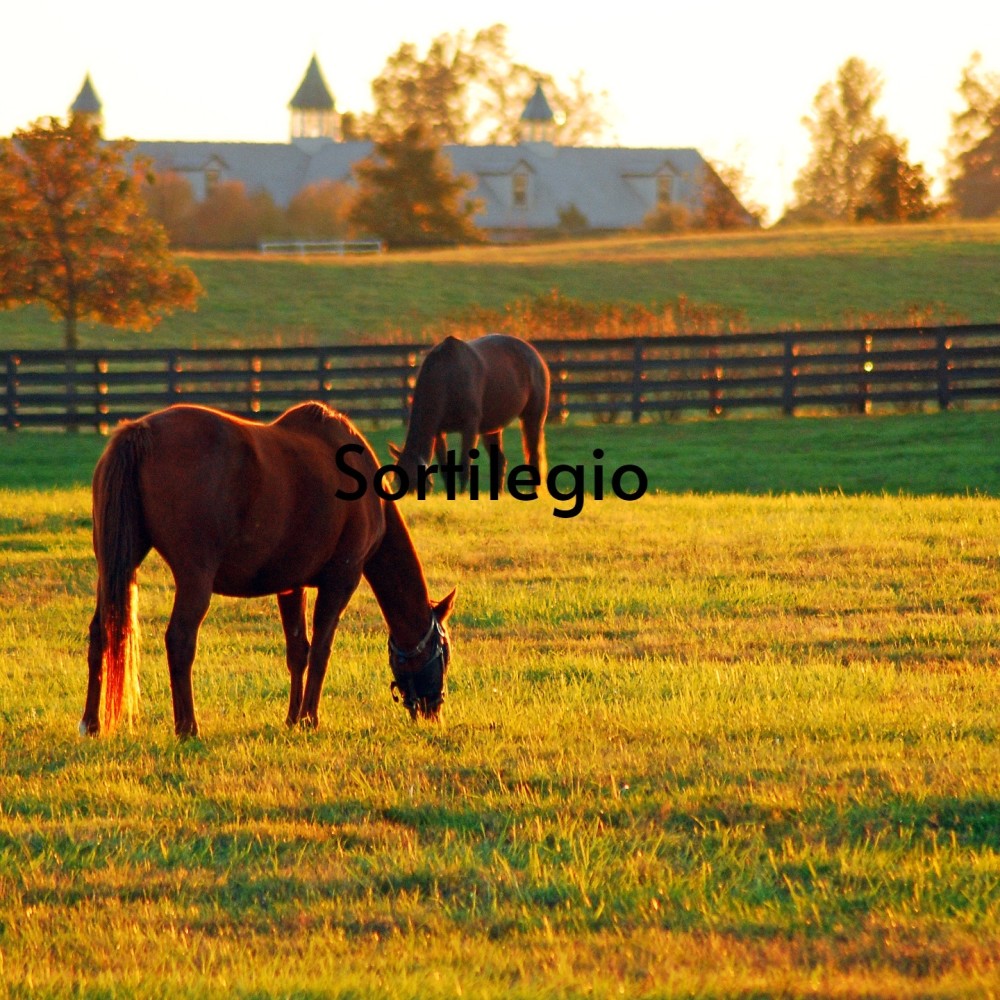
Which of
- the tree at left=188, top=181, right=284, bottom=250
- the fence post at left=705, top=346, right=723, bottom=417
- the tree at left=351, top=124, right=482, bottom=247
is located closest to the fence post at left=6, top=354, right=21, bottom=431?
the fence post at left=705, top=346, right=723, bottom=417

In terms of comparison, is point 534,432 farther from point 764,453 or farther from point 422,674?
point 422,674

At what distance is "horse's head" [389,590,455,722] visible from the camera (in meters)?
7.15

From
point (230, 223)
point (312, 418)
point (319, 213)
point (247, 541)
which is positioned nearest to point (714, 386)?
point (312, 418)

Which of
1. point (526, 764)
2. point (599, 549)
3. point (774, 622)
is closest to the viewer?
point (526, 764)

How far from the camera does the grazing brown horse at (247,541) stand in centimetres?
643

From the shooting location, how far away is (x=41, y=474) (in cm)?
2050

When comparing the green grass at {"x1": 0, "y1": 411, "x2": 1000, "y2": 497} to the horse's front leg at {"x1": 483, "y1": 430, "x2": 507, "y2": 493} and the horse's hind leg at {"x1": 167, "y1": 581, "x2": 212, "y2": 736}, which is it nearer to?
the horse's front leg at {"x1": 483, "y1": 430, "x2": 507, "y2": 493}

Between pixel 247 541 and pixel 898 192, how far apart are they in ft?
246

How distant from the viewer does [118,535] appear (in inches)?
253

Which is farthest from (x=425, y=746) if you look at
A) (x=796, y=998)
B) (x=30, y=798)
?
(x=796, y=998)

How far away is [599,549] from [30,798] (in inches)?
305

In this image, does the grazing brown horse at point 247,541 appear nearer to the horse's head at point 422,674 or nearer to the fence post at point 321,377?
the horse's head at point 422,674

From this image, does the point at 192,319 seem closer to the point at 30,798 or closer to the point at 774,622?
the point at 774,622

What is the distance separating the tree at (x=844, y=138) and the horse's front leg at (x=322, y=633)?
98.1m
